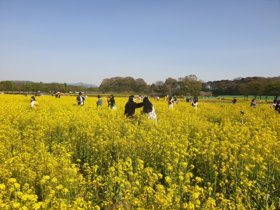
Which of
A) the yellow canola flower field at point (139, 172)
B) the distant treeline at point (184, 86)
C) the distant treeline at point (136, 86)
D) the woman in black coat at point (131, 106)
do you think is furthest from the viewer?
the distant treeline at point (136, 86)

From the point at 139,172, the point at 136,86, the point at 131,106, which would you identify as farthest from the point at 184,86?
the point at 139,172

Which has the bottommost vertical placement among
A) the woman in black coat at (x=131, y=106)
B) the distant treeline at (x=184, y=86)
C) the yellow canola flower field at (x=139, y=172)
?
the yellow canola flower field at (x=139, y=172)

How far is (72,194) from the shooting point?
3.09 metres

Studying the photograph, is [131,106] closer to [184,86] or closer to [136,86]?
[184,86]

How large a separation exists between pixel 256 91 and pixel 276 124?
5520cm

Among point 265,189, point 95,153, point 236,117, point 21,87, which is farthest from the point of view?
point 21,87

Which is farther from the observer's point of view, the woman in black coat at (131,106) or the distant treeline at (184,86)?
the distant treeline at (184,86)

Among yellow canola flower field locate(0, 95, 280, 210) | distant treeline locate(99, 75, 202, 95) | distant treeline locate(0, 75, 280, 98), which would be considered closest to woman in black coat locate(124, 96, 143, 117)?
yellow canola flower field locate(0, 95, 280, 210)

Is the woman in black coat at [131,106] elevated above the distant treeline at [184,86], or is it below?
below

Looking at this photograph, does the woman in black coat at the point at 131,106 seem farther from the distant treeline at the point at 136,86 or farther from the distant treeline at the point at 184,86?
the distant treeline at the point at 136,86

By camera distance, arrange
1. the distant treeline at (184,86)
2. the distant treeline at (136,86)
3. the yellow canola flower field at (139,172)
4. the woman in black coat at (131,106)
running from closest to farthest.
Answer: the yellow canola flower field at (139,172) < the woman in black coat at (131,106) < the distant treeline at (184,86) < the distant treeline at (136,86)

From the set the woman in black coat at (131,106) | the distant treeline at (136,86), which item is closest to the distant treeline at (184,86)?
the distant treeline at (136,86)

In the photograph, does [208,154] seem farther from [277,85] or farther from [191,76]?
[191,76]

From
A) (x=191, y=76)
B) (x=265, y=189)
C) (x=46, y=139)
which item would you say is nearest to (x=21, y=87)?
(x=191, y=76)
